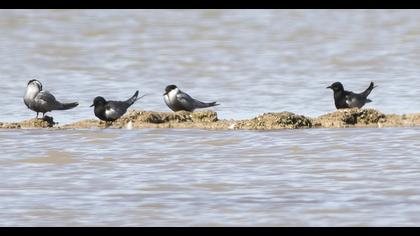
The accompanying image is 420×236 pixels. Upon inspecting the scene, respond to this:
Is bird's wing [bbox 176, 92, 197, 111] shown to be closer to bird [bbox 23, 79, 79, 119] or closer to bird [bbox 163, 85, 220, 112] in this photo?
bird [bbox 163, 85, 220, 112]

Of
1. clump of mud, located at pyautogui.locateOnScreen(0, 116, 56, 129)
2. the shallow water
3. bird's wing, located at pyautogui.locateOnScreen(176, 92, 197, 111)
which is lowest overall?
the shallow water

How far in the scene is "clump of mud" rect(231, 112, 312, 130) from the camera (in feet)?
49.2

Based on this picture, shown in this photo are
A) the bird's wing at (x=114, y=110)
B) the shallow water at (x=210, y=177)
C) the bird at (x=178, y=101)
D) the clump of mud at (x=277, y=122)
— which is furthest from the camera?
the bird at (x=178, y=101)

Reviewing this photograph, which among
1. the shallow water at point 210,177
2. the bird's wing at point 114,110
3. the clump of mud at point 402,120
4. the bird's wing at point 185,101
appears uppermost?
the bird's wing at point 185,101

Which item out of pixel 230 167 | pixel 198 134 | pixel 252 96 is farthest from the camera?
pixel 252 96

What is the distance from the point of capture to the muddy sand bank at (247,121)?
49.4 feet

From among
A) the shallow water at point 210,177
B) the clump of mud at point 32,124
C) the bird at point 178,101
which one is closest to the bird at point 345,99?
the bird at point 178,101

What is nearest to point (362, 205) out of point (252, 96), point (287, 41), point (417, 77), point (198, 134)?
point (198, 134)

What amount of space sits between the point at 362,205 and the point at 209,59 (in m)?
12.5

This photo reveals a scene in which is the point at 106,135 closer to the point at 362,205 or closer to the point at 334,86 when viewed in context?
the point at 334,86

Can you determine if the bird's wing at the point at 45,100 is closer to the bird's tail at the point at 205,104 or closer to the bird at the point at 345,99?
the bird's tail at the point at 205,104

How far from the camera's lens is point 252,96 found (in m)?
18.3

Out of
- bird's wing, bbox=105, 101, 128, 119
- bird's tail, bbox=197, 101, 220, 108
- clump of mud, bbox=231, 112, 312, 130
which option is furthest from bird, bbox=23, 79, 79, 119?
clump of mud, bbox=231, 112, 312, 130

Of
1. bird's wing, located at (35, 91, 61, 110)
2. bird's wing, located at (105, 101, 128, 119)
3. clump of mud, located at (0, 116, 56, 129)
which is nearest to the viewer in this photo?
clump of mud, located at (0, 116, 56, 129)
